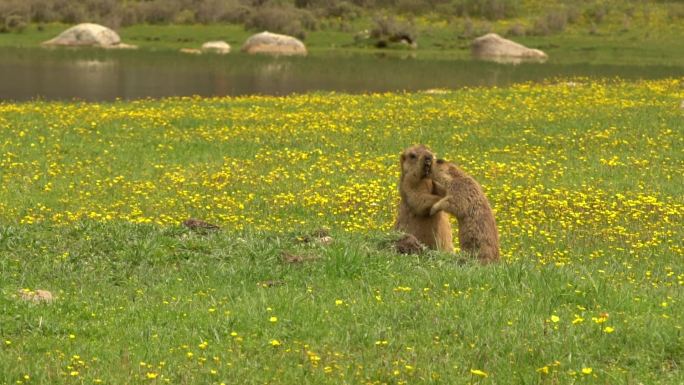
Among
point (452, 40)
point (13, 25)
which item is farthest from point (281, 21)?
point (13, 25)

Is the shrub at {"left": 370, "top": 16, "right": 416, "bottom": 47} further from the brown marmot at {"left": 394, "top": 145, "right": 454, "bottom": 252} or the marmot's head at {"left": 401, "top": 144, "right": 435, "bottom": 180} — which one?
the marmot's head at {"left": 401, "top": 144, "right": 435, "bottom": 180}

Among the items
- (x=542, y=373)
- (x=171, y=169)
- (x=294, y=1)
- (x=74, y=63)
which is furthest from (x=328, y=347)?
(x=294, y=1)

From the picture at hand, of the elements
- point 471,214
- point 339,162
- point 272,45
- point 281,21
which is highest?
point 471,214

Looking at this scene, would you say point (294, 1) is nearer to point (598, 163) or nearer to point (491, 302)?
point (598, 163)

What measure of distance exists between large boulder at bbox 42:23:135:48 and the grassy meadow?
125 feet

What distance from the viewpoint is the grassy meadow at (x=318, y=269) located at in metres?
7.55

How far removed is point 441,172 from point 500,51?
5099 centimetres

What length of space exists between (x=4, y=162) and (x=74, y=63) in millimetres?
29862

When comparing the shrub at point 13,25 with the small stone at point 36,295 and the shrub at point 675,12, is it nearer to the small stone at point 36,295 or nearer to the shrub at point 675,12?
the shrub at point 675,12

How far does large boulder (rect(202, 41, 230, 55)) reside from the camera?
59906 mm

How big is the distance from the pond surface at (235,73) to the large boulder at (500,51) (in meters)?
4.82

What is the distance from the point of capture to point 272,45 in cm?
6100

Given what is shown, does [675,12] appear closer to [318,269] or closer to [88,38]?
[88,38]

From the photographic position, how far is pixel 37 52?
2127 inches
